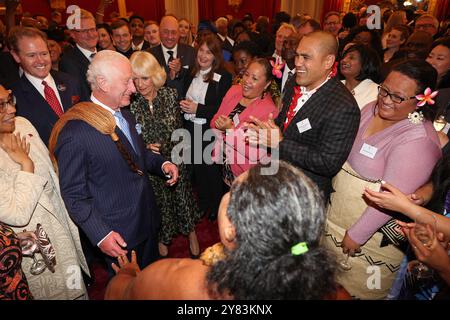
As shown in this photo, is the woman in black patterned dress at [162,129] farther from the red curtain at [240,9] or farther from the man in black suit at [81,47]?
the red curtain at [240,9]

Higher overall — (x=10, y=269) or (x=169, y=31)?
(x=169, y=31)

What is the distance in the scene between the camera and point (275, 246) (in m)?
0.98

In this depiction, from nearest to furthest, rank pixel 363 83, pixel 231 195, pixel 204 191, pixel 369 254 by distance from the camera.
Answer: pixel 231 195 < pixel 369 254 < pixel 363 83 < pixel 204 191

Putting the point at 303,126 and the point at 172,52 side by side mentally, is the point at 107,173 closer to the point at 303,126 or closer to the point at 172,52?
the point at 303,126

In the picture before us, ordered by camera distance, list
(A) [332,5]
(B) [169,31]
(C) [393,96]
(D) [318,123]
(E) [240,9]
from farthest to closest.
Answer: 1. (E) [240,9]
2. (A) [332,5]
3. (B) [169,31]
4. (D) [318,123]
5. (C) [393,96]

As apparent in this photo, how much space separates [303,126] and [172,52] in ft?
10.3

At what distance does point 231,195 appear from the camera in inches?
43.5

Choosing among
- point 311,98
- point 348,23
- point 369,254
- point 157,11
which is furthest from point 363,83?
point 157,11

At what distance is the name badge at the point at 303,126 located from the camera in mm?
2154

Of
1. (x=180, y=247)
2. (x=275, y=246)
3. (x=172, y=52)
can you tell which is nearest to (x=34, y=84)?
(x=180, y=247)

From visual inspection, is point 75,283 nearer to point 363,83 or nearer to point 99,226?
point 99,226

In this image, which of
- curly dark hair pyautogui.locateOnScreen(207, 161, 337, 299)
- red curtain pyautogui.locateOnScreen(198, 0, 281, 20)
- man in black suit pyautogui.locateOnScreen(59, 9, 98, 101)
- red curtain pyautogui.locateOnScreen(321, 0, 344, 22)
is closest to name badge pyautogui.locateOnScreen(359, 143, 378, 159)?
curly dark hair pyautogui.locateOnScreen(207, 161, 337, 299)

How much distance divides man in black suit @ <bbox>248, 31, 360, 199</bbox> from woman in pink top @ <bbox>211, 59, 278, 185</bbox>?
47 cm
